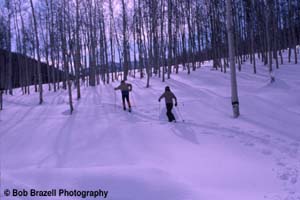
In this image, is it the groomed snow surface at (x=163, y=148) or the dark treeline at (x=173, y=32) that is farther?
the dark treeline at (x=173, y=32)

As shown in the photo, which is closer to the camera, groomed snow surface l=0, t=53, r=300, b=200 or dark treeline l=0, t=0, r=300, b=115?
groomed snow surface l=0, t=53, r=300, b=200

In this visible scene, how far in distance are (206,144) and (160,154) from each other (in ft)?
6.15

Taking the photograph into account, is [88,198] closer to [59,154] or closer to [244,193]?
[244,193]

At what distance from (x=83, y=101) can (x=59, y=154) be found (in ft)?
42.3

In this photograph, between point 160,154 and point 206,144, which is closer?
point 160,154

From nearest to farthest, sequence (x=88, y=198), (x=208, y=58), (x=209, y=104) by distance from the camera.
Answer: (x=88, y=198) < (x=209, y=104) < (x=208, y=58)

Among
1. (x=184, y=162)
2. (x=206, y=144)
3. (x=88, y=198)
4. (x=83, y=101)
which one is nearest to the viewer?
(x=88, y=198)

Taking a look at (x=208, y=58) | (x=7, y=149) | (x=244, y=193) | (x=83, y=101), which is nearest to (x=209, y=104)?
(x=83, y=101)

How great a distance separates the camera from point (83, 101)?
25188mm

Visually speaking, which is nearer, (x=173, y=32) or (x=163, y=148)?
(x=163, y=148)

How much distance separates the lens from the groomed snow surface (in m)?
9.21

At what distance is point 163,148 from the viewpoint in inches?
494

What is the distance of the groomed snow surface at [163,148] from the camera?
921 centimetres

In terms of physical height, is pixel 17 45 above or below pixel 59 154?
above
